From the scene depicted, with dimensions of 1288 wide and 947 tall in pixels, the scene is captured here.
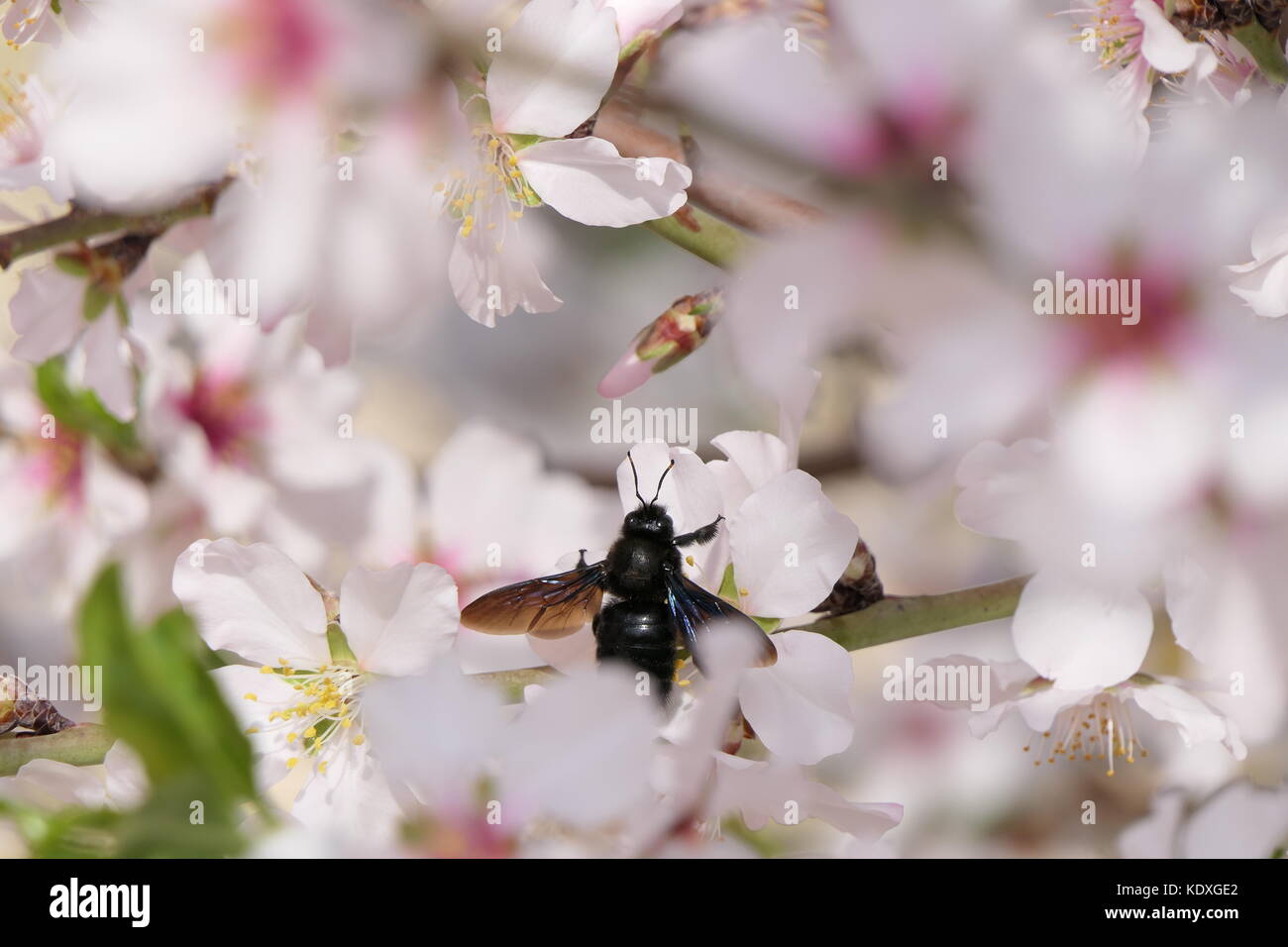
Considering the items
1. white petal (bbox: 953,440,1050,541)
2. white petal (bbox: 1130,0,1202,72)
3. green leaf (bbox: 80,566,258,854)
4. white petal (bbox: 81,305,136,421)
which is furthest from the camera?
white petal (bbox: 81,305,136,421)

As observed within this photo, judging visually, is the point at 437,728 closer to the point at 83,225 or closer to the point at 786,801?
the point at 786,801

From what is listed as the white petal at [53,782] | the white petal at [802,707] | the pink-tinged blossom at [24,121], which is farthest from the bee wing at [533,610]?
the pink-tinged blossom at [24,121]

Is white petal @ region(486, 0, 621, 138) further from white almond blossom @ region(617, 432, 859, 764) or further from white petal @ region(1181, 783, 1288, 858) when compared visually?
white petal @ region(1181, 783, 1288, 858)

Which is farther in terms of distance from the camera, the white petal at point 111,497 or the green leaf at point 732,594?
the white petal at point 111,497


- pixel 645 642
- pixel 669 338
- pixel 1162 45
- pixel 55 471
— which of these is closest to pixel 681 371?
pixel 669 338

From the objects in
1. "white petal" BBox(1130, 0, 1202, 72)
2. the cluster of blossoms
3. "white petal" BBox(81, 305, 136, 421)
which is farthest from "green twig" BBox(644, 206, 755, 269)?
"white petal" BBox(81, 305, 136, 421)

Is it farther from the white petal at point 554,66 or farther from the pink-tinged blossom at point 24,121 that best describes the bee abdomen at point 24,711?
the white petal at point 554,66
